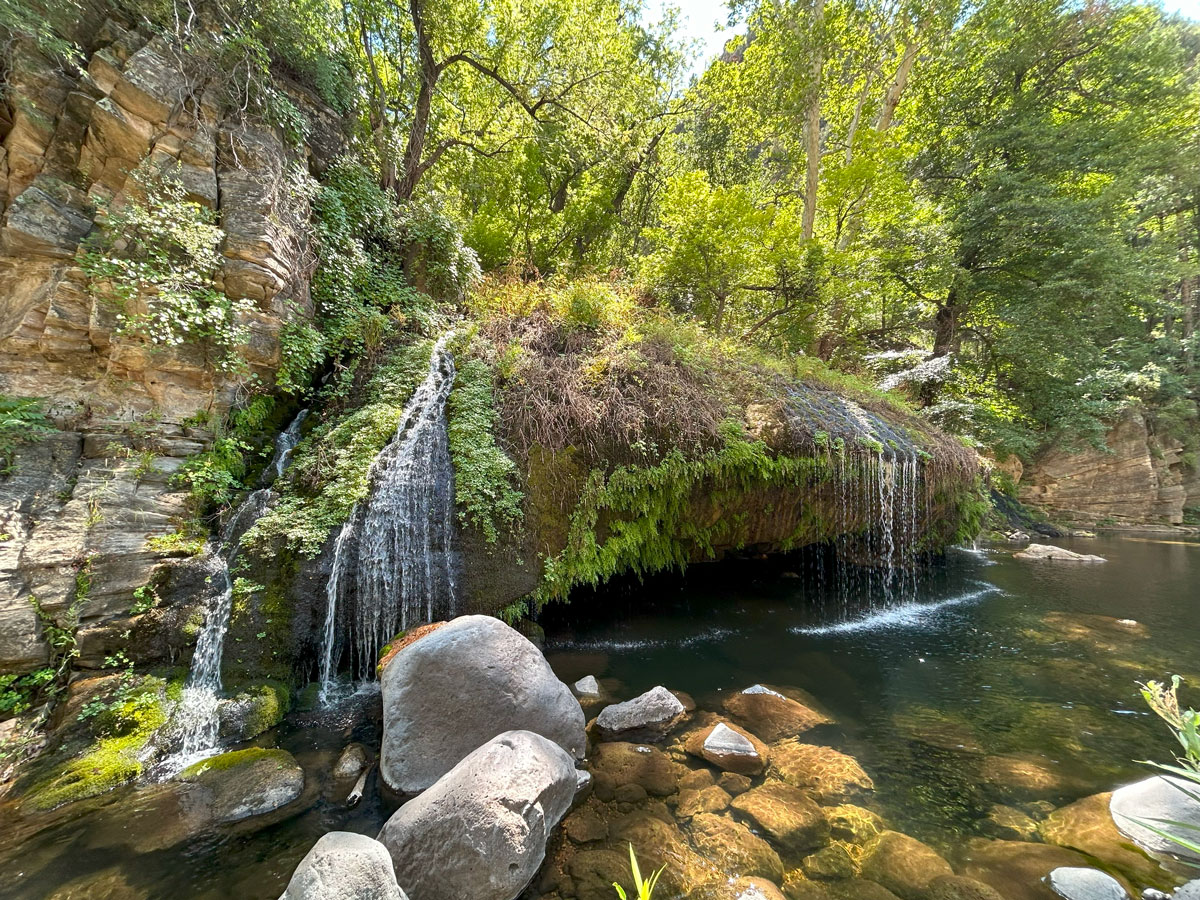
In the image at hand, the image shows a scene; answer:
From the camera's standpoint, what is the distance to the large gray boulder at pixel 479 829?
94.3 inches

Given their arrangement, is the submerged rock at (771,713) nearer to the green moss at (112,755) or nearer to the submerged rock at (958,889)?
the submerged rock at (958,889)

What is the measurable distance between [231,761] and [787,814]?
414 cm

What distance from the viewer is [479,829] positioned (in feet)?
8.11

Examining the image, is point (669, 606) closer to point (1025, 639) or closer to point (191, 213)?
point (1025, 639)

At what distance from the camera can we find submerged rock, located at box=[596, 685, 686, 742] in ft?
12.9

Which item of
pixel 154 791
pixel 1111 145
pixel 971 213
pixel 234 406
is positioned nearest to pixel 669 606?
pixel 154 791

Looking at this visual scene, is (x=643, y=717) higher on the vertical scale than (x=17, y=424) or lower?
lower

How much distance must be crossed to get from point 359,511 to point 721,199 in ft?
29.1

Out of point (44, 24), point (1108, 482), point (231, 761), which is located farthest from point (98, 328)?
point (1108, 482)

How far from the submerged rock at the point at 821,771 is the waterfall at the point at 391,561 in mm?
3481

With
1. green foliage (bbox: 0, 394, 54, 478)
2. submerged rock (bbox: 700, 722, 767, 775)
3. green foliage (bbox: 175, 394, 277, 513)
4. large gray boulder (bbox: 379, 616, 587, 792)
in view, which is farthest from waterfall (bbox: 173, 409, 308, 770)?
submerged rock (bbox: 700, 722, 767, 775)

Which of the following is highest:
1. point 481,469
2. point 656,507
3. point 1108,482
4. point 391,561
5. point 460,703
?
point 481,469

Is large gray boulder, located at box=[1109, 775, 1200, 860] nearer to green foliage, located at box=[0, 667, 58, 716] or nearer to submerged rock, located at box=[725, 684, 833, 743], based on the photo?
submerged rock, located at box=[725, 684, 833, 743]

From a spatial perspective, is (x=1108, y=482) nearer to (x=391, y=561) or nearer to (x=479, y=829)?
(x=479, y=829)
